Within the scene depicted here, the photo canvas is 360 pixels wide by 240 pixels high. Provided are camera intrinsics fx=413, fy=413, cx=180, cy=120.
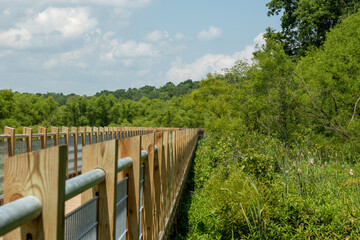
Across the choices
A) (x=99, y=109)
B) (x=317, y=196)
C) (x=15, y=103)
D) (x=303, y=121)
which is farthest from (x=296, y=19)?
(x=99, y=109)

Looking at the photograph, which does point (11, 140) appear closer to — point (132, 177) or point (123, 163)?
point (132, 177)

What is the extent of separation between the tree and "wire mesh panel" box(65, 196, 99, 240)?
41.4 m

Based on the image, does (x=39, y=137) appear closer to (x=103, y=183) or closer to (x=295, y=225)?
(x=295, y=225)

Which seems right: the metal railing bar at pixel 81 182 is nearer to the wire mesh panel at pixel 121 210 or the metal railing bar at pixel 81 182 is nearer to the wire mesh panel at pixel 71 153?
the wire mesh panel at pixel 121 210

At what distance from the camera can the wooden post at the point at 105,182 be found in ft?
7.18

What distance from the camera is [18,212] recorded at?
1232mm

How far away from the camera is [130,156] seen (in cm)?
303

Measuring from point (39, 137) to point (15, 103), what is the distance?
3581 inches

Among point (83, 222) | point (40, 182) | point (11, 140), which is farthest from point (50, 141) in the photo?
point (40, 182)

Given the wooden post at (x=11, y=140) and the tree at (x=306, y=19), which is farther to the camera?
the tree at (x=306, y=19)

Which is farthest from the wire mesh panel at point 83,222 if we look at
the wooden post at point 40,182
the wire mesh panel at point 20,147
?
the wire mesh panel at point 20,147

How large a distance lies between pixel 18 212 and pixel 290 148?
56.2 ft

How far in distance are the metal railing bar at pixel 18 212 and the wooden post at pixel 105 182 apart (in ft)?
2.56

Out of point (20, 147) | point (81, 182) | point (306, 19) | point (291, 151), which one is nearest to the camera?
point (81, 182)
